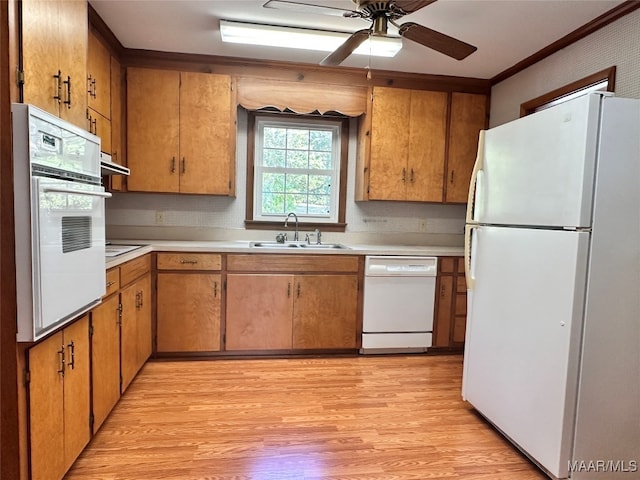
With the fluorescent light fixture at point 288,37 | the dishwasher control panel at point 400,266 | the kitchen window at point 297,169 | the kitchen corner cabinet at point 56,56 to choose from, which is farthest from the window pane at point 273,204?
the kitchen corner cabinet at point 56,56

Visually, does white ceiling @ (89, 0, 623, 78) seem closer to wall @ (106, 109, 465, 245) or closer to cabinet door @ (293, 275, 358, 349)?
wall @ (106, 109, 465, 245)

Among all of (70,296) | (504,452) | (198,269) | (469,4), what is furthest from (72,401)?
(469,4)

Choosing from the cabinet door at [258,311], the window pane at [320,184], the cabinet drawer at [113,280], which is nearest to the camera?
the cabinet drawer at [113,280]

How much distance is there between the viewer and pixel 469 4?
2.26m

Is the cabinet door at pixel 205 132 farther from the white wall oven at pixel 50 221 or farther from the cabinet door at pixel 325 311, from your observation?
the white wall oven at pixel 50 221

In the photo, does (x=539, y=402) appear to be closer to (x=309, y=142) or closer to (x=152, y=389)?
(x=152, y=389)

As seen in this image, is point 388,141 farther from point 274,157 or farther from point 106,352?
point 106,352

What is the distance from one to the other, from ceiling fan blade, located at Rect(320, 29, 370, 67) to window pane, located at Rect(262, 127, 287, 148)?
145 cm

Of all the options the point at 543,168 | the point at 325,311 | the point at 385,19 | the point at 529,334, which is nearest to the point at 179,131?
the point at 325,311

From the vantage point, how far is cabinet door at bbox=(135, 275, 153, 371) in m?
2.65

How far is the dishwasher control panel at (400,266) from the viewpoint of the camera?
3225 millimetres

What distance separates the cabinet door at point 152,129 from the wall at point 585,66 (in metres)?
2.73

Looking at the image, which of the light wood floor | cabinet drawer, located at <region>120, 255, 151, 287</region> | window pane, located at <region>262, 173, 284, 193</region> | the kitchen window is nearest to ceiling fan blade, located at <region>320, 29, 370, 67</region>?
the kitchen window

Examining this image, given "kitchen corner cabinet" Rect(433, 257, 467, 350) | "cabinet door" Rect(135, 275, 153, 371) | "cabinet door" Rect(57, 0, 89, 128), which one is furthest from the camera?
"kitchen corner cabinet" Rect(433, 257, 467, 350)
